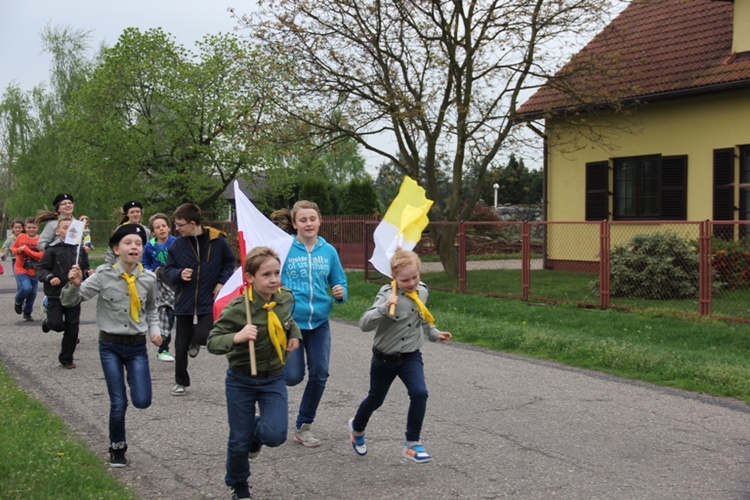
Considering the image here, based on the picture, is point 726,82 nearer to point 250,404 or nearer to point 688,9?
point 688,9

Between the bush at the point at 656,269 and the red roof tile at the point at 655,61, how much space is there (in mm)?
4360

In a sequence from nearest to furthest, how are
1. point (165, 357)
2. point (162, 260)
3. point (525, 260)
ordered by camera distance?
1. point (162, 260)
2. point (165, 357)
3. point (525, 260)

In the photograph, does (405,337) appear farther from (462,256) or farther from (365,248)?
(365,248)

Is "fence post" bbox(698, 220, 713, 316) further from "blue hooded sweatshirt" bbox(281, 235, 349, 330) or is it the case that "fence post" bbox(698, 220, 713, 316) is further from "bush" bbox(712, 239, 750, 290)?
"blue hooded sweatshirt" bbox(281, 235, 349, 330)

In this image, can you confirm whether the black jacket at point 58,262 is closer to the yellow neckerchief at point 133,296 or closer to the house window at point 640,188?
the yellow neckerchief at point 133,296

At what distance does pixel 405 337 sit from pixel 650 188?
1527cm

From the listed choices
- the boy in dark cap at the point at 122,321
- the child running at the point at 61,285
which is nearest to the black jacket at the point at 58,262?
the child running at the point at 61,285

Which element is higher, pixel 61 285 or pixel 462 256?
pixel 462 256

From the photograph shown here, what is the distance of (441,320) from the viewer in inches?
508

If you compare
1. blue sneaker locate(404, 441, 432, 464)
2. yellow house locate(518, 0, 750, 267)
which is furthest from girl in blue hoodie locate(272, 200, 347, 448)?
yellow house locate(518, 0, 750, 267)

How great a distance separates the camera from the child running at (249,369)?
15.1ft

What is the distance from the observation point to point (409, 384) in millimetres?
5406

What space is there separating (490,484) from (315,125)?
45.5ft

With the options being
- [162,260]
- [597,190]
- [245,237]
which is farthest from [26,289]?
[597,190]
